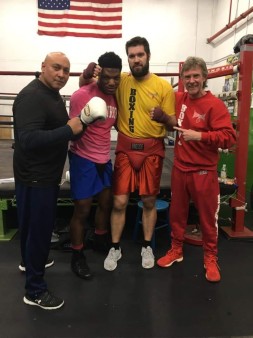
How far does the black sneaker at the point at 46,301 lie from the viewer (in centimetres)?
168

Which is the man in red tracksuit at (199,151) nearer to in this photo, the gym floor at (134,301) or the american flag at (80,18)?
the gym floor at (134,301)

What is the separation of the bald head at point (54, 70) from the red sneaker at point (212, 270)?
152 centimetres

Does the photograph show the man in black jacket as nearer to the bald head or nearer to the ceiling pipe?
the bald head

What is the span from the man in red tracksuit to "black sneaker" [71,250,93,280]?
1.75 ft

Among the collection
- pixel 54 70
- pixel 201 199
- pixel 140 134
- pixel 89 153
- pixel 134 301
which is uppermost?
pixel 54 70

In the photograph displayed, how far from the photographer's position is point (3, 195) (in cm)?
258

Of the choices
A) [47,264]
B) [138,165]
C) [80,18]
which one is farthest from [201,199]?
[80,18]

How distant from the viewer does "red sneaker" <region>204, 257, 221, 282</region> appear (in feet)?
6.59

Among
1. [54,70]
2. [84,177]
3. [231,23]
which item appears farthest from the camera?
[231,23]

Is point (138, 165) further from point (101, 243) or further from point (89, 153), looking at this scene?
point (101, 243)

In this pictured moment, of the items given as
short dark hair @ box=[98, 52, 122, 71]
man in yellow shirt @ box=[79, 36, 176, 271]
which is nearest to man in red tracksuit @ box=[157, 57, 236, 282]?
man in yellow shirt @ box=[79, 36, 176, 271]

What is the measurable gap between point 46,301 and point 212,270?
110 centimetres

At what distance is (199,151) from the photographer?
Answer: 1.99 m

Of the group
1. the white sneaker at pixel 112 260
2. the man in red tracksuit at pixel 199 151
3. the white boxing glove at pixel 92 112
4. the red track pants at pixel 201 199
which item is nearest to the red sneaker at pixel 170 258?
the man in red tracksuit at pixel 199 151
